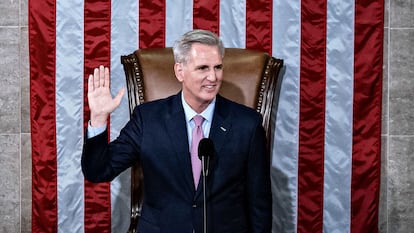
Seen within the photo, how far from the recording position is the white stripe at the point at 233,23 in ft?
10.6

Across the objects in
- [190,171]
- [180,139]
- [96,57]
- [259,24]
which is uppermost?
[259,24]

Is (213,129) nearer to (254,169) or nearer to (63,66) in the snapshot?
(254,169)

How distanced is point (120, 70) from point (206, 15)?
1.78ft

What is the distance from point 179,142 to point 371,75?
133 cm

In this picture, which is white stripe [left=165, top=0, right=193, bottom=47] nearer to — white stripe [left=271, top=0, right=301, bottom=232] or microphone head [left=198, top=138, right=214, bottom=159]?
white stripe [left=271, top=0, right=301, bottom=232]

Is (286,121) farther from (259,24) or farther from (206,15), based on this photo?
(206,15)

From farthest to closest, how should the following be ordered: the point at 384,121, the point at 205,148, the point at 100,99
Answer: the point at 384,121
the point at 100,99
the point at 205,148

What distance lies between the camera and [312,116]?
3240mm

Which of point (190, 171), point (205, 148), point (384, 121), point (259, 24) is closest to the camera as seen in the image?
point (205, 148)

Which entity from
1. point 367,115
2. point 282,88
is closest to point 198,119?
point 282,88

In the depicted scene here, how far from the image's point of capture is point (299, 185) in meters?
3.26

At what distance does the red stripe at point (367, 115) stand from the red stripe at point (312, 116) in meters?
0.18

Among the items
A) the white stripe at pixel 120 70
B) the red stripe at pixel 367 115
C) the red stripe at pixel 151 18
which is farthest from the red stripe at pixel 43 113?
the red stripe at pixel 367 115

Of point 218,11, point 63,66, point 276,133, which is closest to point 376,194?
point 276,133
